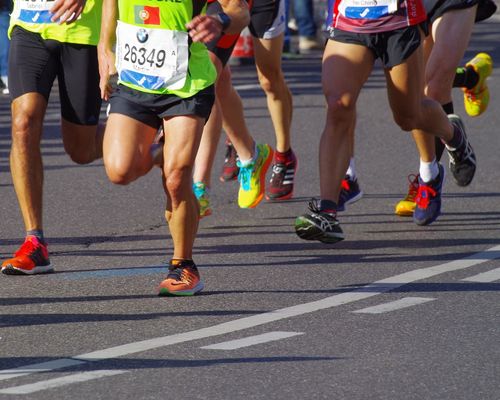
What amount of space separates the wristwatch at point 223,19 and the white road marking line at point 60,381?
6.45 feet

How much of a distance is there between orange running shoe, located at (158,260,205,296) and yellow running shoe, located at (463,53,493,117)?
14.1 feet

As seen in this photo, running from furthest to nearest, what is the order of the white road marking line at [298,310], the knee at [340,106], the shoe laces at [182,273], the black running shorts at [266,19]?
the black running shorts at [266,19] → the knee at [340,106] → the shoe laces at [182,273] → the white road marking line at [298,310]

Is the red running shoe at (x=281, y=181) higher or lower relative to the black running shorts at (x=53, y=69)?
lower

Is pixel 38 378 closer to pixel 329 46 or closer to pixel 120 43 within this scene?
pixel 120 43

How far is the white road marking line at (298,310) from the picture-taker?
6.08 metres

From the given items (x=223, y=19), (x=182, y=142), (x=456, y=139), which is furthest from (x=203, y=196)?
(x=223, y=19)

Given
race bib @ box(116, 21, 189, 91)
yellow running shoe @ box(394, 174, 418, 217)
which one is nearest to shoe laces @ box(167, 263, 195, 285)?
race bib @ box(116, 21, 189, 91)

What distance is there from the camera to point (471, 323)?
664 cm

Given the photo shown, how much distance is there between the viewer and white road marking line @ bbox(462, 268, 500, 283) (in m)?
7.57

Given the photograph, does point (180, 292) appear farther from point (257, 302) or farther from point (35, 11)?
point (35, 11)

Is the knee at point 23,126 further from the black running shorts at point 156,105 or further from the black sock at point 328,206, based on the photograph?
the black sock at point 328,206

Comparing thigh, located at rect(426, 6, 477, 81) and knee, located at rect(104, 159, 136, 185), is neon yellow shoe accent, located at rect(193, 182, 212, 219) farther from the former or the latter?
knee, located at rect(104, 159, 136, 185)

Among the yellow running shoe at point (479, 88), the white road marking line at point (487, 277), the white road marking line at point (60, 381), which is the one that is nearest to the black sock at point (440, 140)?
the yellow running shoe at point (479, 88)

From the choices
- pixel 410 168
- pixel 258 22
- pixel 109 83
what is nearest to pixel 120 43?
pixel 109 83
